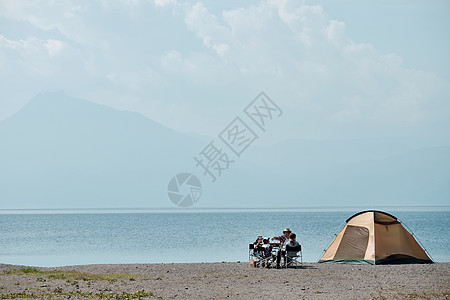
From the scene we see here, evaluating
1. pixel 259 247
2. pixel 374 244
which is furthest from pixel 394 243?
pixel 259 247

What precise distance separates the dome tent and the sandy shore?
2.95 feet

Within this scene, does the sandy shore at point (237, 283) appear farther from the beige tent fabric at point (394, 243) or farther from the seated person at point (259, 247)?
the beige tent fabric at point (394, 243)

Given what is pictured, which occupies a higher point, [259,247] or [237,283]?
[259,247]

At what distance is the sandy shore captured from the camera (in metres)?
10.9

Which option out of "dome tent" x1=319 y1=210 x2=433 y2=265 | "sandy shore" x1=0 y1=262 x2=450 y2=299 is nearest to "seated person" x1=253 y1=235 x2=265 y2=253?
"sandy shore" x1=0 y1=262 x2=450 y2=299

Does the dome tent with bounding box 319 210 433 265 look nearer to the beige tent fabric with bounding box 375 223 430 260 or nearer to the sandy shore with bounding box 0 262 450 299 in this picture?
the beige tent fabric with bounding box 375 223 430 260

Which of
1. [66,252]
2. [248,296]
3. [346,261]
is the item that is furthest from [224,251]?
[248,296]

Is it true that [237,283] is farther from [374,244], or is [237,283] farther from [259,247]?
[374,244]

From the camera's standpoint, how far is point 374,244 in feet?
54.6

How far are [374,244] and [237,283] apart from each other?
5723 mm

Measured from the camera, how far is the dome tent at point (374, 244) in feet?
54.5

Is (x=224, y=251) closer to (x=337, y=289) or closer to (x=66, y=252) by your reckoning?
(x=66, y=252)

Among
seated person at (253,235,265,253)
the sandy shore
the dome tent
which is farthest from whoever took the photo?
the dome tent

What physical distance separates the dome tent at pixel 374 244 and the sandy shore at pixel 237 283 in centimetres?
90
